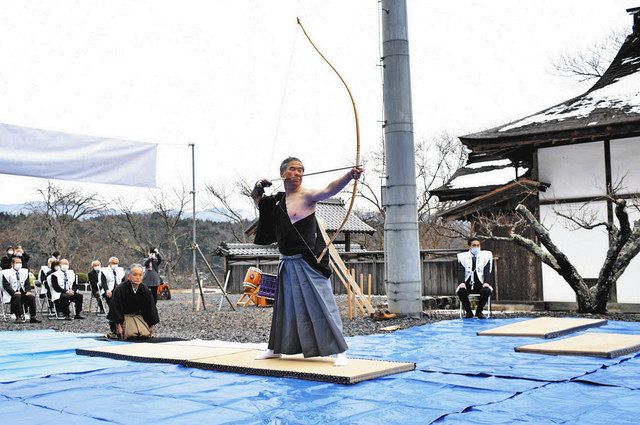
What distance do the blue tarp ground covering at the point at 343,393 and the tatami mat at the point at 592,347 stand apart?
0.10m

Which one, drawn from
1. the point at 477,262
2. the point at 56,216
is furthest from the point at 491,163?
the point at 56,216

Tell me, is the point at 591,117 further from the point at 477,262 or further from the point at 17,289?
the point at 17,289

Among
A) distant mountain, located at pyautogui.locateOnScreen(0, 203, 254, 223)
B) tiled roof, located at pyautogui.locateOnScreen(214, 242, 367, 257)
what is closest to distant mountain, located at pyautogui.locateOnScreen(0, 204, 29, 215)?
distant mountain, located at pyautogui.locateOnScreen(0, 203, 254, 223)

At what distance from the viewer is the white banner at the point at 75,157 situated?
7648mm

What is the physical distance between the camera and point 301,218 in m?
4.52

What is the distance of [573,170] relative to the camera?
10.4 meters

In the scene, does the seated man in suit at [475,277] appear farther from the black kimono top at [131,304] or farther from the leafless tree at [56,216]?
the leafless tree at [56,216]

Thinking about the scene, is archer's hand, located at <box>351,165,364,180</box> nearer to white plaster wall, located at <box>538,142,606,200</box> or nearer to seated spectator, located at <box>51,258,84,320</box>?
white plaster wall, located at <box>538,142,606,200</box>

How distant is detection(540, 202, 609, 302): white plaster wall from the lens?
33.3 feet

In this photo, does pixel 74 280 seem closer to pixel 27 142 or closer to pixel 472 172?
pixel 27 142

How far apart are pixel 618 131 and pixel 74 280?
30.2ft

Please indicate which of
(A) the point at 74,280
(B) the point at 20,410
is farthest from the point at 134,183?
(B) the point at 20,410

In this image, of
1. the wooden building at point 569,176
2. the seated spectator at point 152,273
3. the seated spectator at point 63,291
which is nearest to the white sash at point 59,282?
the seated spectator at point 63,291

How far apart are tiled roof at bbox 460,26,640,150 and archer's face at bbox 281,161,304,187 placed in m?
6.65
